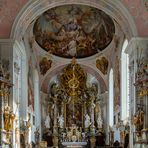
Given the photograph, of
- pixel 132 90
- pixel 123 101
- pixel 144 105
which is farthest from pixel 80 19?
pixel 144 105

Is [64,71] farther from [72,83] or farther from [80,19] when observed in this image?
[80,19]

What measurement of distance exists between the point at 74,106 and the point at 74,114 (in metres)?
0.66

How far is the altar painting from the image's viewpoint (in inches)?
1620

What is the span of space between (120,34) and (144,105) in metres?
10.2

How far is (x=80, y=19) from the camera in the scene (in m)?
36.2

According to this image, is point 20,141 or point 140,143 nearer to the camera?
point 140,143

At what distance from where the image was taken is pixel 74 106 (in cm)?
4122

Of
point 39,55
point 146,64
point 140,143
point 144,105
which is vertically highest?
point 39,55

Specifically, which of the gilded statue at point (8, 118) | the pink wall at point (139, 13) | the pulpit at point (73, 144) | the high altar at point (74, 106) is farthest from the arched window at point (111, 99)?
the gilded statue at point (8, 118)

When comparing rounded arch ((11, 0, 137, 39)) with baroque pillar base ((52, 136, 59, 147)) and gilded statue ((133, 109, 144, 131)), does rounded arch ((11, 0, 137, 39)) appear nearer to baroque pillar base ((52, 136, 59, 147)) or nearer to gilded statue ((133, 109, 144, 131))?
gilded statue ((133, 109, 144, 131))

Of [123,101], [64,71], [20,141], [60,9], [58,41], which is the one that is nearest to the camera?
[20,141]

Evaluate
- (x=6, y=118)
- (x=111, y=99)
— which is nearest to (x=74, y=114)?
(x=111, y=99)

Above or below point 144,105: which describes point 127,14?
above

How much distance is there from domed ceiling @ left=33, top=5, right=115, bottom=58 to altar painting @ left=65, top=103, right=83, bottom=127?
457 centimetres
